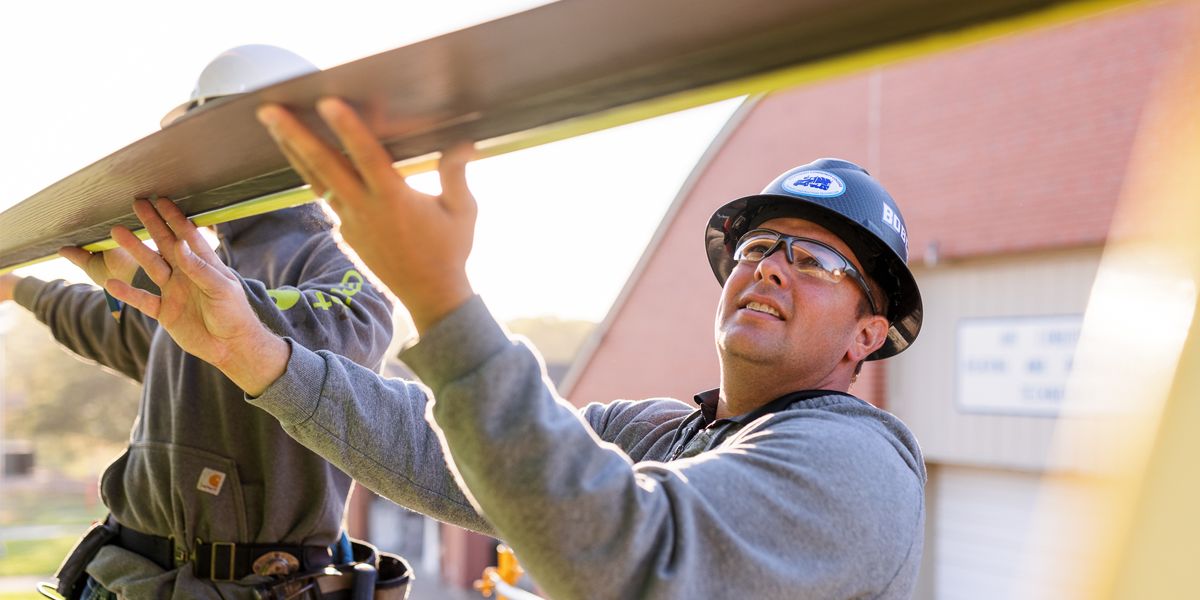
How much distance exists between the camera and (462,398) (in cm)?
96

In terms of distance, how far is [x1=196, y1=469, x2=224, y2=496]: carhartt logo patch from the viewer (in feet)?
6.75

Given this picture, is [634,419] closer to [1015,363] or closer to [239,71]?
[239,71]

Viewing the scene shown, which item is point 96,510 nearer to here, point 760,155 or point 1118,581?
point 760,155

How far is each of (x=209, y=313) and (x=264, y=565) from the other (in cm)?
80

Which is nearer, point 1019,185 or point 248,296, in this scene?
point 248,296

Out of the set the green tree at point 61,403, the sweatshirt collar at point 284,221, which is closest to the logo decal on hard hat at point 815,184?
the sweatshirt collar at point 284,221

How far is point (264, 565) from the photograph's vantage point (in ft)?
6.75

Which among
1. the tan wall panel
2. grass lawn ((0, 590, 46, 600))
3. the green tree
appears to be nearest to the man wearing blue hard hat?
the tan wall panel

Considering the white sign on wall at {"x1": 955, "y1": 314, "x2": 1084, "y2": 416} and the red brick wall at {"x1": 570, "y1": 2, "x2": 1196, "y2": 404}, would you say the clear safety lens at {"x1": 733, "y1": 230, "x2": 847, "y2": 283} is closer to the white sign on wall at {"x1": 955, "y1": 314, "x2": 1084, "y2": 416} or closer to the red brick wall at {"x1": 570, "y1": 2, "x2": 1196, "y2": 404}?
the red brick wall at {"x1": 570, "y1": 2, "x2": 1196, "y2": 404}

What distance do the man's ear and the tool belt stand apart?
1369 mm

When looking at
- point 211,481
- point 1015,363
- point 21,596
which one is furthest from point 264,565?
point 21,596

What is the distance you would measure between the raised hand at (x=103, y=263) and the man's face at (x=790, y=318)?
130 centimetres

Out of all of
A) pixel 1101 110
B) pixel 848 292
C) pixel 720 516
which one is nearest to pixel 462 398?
pixel 720 516

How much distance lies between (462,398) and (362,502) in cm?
1749
